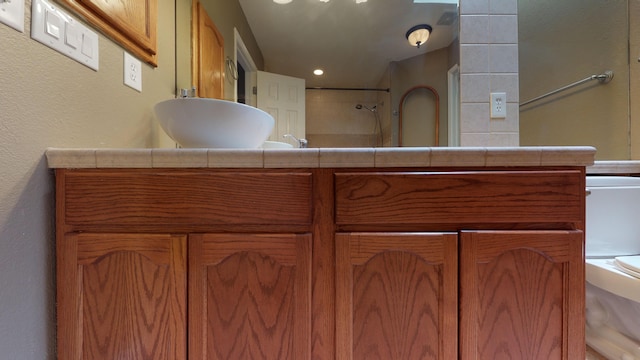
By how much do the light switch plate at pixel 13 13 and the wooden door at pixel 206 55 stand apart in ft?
2.32

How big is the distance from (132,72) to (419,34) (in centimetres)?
135

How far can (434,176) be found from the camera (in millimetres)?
663

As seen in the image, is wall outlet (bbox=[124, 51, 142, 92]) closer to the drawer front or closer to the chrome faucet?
the drawer front

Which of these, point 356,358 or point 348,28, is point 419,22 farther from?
point 356,358

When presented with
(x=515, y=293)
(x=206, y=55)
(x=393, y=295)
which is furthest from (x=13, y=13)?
(x=515, y=293)

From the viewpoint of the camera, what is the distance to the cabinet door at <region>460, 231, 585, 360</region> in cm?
65

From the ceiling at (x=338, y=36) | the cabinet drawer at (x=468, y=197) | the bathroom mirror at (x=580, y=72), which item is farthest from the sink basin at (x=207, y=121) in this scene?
the bathroom mirror at (x=580, y=72)

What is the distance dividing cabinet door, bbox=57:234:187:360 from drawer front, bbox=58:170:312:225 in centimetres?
6

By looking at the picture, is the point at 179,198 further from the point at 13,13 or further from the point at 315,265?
the point at 13,13

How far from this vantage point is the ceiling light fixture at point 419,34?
1.33 metres

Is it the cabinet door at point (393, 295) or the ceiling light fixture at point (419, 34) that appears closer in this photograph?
the cabinet door at point (393, 295)

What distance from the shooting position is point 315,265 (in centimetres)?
67

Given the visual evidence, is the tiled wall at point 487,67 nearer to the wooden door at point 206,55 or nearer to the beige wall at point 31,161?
the wooden door at point 206,55

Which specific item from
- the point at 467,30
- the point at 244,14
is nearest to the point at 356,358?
the point at 467,30
